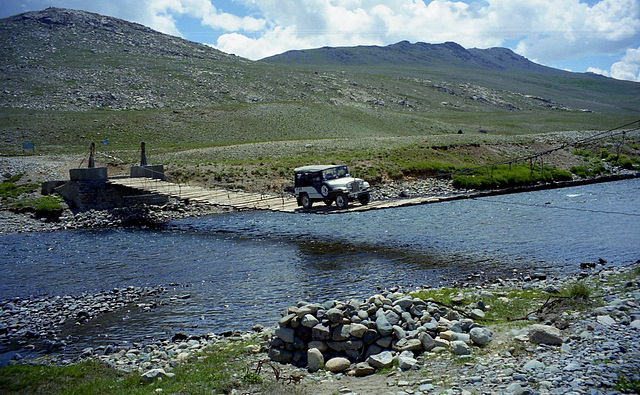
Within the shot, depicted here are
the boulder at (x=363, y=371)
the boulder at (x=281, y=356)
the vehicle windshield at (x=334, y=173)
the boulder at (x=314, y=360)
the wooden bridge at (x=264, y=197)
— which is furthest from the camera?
the vehicle windshield at (x=334, y=173)

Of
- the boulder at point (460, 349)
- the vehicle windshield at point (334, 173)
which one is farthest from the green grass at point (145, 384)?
the vehicle windshield at point (334, 173)

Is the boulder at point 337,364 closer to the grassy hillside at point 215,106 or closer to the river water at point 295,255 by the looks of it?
the river water at point 295,255

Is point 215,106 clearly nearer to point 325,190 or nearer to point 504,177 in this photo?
point 504,177

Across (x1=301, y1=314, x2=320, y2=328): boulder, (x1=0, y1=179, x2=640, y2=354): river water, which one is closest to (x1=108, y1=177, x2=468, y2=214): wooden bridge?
(x1=0, y1=179, x2=640, y2=354): river water

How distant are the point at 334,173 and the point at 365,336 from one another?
1406 centimetres

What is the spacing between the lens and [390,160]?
4372 cm

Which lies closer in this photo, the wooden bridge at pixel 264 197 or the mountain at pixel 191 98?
the wooden bridge at pixel 264 197

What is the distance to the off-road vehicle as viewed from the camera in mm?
Result: 21500

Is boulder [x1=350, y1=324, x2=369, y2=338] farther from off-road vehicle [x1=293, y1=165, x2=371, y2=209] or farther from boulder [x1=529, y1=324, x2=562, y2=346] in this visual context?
off-road vehicle [x1=293, y1=165, x2=371, y2=209]

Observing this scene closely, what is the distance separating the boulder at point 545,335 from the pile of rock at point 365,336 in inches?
29.0

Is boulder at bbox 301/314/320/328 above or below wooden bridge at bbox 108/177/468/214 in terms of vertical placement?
below

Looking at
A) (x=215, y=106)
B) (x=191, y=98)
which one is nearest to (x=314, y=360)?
(x=215, y=106)

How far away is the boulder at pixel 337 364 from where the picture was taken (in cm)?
851

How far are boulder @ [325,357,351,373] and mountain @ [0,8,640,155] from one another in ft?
181
